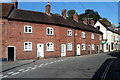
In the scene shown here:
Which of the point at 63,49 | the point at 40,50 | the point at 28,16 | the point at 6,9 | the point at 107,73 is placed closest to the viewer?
the point at 107,73

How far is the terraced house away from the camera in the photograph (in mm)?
21767

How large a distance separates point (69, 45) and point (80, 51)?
389 centimetres

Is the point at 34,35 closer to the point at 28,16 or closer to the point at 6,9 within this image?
the point at 28,16

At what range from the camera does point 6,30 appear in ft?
70.7

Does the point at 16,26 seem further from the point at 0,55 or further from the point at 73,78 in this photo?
the point at 73,78

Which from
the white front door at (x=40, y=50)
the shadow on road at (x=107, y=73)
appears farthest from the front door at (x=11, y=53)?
the shadow on road at (x=107, y=73)

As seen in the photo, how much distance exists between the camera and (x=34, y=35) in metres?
23.6

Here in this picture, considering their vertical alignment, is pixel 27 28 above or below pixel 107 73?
above

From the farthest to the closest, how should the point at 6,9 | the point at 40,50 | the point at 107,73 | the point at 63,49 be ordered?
the point at 63,49 → the point at 40,50 → the point at 6,9 → the point at 107,73

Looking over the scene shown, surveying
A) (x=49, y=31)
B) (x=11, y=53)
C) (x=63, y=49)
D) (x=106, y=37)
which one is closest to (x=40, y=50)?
(x=49, y=31)

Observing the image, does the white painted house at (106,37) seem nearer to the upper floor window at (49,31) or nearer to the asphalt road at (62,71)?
the upper floor window at (49,31)

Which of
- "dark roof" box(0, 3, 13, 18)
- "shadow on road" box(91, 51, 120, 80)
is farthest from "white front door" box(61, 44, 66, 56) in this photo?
"shadow on road" box(91, 51, 120, 80)

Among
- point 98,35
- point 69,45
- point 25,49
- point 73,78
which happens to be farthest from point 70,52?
point 73,78

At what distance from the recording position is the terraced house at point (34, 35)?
21.8 metres
